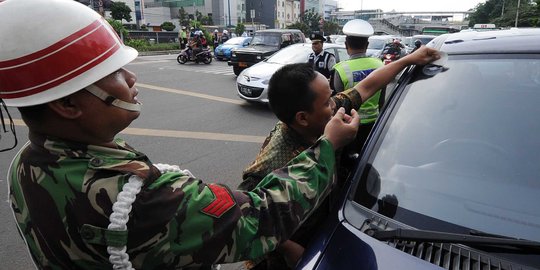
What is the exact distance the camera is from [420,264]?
3.73ft

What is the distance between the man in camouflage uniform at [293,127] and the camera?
4.72ft

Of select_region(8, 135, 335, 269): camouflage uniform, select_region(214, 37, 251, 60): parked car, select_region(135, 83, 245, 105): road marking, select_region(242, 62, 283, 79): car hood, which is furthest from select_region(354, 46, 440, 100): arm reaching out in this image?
select_region(214, 37, 251, 60): parked car

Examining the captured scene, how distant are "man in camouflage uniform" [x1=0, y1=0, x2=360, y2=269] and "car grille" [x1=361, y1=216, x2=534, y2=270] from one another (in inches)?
17.7

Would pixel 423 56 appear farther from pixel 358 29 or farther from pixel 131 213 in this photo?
pixel 358 29

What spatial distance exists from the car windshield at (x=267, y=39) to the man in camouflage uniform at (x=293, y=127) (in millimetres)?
12441

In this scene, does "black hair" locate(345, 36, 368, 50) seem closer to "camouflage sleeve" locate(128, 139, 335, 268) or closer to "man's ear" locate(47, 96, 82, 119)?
"camouflage sleeve" locate(128, 139, 335, 268)

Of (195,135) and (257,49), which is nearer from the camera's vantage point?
(195,135)

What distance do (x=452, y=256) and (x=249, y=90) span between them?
7.38m

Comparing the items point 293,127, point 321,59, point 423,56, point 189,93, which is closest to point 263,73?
point 321,59

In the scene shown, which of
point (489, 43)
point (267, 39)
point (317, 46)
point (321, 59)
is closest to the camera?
point (489, 43)

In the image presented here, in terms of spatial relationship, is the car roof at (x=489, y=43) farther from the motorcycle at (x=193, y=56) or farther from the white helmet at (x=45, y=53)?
the motorcycle at (x=193, y=56)

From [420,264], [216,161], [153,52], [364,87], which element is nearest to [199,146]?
[216,161]

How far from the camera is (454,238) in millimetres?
1197

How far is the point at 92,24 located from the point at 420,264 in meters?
1.10
